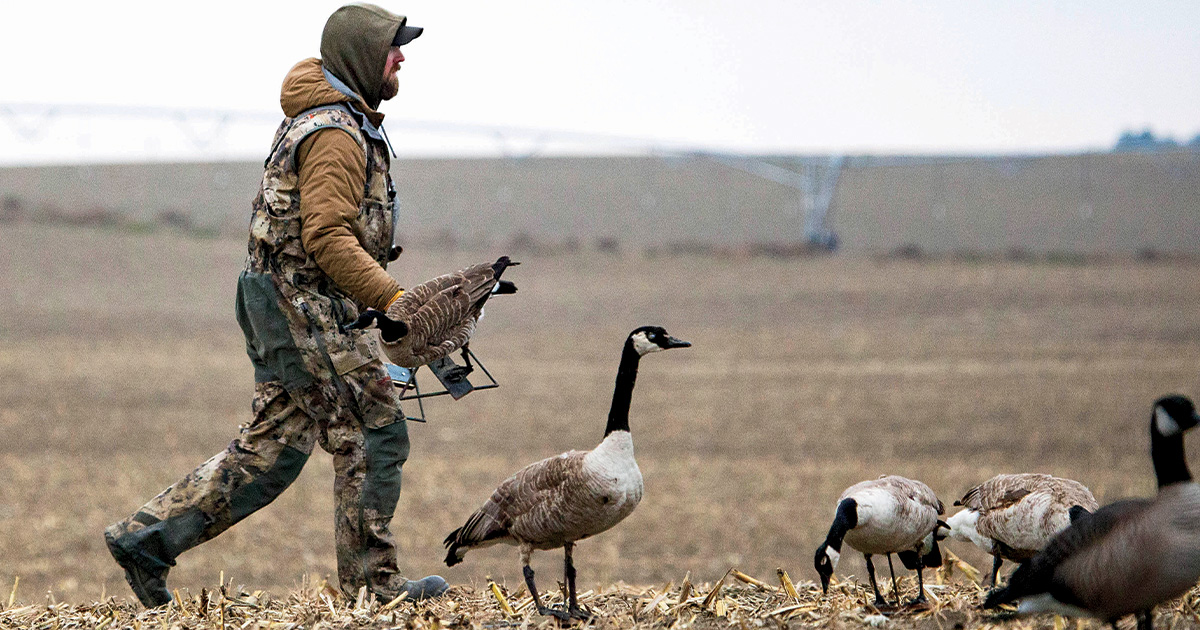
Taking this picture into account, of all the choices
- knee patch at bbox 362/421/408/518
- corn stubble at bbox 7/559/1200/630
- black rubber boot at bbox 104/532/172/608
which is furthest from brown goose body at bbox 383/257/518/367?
black rubber boot at bbox 104/532/172/608

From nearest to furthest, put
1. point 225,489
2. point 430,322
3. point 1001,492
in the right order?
point 430,322
point 225,489
point 1001,492

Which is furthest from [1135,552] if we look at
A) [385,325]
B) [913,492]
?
[385,325]

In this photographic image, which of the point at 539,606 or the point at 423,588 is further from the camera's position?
the point at 423,588

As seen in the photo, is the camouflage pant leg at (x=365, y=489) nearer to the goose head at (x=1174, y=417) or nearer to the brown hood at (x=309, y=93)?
the brown hood at (x=309, y=93)

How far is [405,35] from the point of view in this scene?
6.36 metres

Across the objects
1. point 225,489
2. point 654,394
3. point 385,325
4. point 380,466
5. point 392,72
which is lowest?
point 654,394

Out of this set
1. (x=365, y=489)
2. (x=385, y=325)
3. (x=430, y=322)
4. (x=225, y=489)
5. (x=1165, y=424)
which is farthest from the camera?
(x=225, y=489)

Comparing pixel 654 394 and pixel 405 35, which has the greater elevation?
pixel 405 35

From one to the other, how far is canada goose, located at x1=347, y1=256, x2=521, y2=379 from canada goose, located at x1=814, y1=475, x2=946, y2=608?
2.10 meters

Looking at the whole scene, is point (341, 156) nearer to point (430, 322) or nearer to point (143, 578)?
point (430, 322)

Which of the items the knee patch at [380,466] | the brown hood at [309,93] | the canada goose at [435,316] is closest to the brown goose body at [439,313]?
the canada goose at [435,316]

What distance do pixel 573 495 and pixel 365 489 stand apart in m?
1.17

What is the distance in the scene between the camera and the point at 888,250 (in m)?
50.8

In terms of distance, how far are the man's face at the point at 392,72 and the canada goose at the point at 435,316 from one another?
1197 mm
